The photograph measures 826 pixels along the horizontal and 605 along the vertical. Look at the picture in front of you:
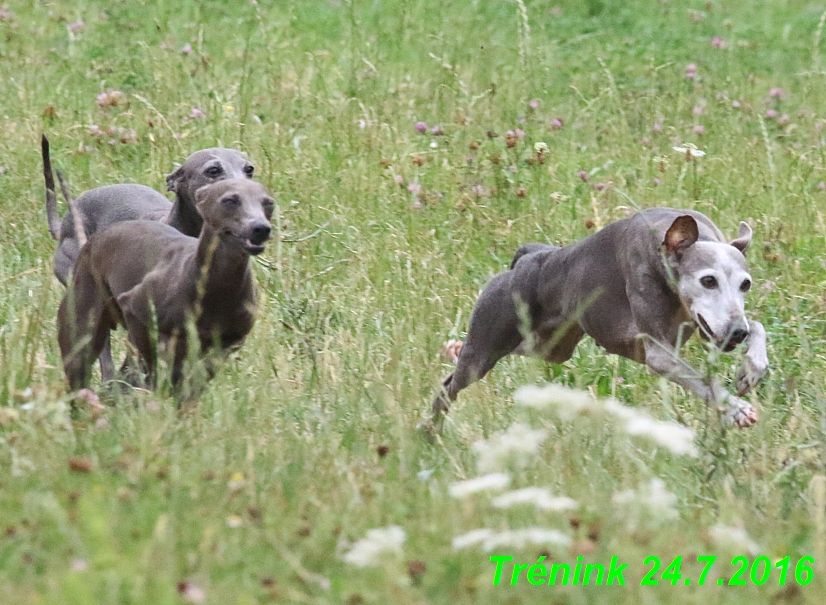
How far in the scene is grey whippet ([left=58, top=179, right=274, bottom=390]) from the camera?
→ 518 cm

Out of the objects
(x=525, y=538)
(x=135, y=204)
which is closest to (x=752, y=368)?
(x=525, y=538)

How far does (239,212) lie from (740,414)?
79.4 inches

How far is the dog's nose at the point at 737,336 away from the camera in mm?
5093

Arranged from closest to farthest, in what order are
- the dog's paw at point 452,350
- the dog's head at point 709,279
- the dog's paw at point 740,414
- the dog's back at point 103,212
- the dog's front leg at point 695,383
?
the dog's front leg at point 695,383, the dog's paw at point 740,414, the dog's head at point 709,279, the dog's paw at point 452,350, the dog's back at point 103,212

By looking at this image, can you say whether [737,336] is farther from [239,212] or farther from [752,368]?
[239,212]

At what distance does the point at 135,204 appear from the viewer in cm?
700

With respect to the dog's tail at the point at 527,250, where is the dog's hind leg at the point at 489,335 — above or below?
below

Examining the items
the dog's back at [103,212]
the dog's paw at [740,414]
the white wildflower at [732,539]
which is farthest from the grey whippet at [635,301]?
the dog's back at [103,212]

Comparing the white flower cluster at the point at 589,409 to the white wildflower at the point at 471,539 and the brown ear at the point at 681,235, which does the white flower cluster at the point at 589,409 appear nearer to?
the white wildflower at the point at 471,539

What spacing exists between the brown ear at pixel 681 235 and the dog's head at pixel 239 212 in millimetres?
1605

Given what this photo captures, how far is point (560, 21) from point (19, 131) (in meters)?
5.43

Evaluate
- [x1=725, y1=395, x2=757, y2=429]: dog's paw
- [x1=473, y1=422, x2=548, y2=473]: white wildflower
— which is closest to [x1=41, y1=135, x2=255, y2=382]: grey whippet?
[x1=725, y1=395, x2=757, y2=429]: dog's paw

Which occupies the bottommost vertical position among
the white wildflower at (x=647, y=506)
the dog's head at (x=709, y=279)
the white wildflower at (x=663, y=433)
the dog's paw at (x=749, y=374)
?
the dog's paw at (x=749, y=374)

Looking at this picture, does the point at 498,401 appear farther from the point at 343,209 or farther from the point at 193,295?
the point at 343,209
